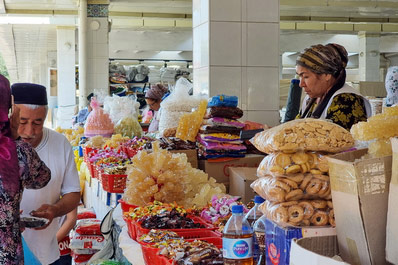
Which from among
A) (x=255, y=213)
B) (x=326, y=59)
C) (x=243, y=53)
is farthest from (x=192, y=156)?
(x=255, y=213)

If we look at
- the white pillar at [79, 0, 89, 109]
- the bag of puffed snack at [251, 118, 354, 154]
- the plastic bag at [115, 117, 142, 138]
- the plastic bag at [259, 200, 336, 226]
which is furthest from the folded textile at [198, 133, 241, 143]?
the white pillar at [79, 0, 89, 109]

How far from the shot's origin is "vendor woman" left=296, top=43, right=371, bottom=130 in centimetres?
306

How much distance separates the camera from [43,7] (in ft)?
46.8

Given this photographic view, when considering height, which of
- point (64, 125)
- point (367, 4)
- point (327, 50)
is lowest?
point (64, 125)

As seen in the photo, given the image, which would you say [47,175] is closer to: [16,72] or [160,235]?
[160,235]

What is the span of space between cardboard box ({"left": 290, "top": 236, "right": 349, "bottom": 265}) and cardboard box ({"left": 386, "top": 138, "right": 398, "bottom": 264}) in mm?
146

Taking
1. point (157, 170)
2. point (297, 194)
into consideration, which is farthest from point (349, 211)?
point (157, 170)

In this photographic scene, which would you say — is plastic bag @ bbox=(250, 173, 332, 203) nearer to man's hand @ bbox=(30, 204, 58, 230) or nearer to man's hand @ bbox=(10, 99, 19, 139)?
man's hand @ bbox=(10, 99, 19, 139)

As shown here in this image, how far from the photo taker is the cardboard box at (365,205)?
1366mm

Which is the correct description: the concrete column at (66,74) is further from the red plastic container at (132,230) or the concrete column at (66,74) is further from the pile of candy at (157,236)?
the pile of candy at (157,236)

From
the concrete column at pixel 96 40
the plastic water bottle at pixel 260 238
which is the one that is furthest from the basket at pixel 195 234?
the concrete column at pixel 96 40

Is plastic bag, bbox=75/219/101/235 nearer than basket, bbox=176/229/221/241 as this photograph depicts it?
No

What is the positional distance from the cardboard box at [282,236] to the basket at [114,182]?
2.41 m

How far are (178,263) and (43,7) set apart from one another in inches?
530
